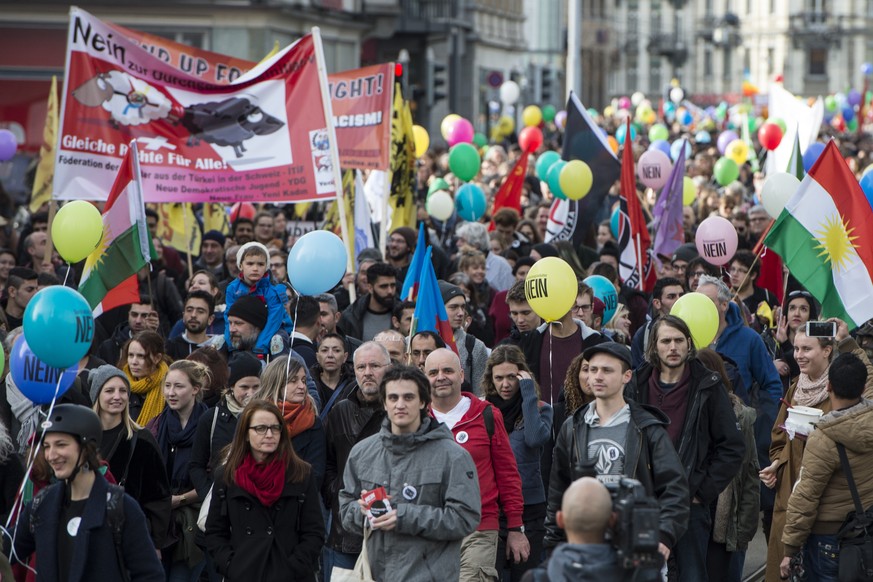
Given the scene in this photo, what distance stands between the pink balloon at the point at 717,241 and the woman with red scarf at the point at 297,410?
14.8ft

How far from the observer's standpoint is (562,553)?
4.79 m

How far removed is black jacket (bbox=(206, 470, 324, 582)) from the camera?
251 inches

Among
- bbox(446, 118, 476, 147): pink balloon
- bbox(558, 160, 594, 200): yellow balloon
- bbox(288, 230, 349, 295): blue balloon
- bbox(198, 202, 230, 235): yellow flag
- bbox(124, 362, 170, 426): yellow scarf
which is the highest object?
bbox(446, 118, 476, 147): pink balloon

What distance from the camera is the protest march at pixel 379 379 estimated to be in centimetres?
598

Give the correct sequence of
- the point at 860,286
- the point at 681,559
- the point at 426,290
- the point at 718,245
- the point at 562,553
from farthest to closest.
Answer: the point at 718,245 → the point at 860,286 → the point at 426,290 → the point at 681,559 → the point at 562,553

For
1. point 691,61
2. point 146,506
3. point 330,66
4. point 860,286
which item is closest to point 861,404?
point 860,286

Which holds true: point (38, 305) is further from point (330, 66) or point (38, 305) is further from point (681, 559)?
point (330, 66)

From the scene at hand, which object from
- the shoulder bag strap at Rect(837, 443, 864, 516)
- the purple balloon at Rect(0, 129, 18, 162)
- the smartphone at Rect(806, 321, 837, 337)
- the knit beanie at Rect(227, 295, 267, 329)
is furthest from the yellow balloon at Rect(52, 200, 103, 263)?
the purple balloon at Rect(0, 129, 18, 162)

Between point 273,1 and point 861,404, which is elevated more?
point 273,1

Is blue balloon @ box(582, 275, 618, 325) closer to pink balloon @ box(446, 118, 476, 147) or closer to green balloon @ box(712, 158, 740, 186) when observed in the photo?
green balloon @ box(712, 158, 740, 186)

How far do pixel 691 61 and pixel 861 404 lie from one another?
11089cm

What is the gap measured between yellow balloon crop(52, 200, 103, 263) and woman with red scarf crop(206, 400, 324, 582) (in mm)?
2987

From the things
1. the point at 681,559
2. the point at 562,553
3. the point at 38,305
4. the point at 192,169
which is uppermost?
the point at 192,169

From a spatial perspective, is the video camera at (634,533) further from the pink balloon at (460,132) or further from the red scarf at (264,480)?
the pink balloon at (460,132)
